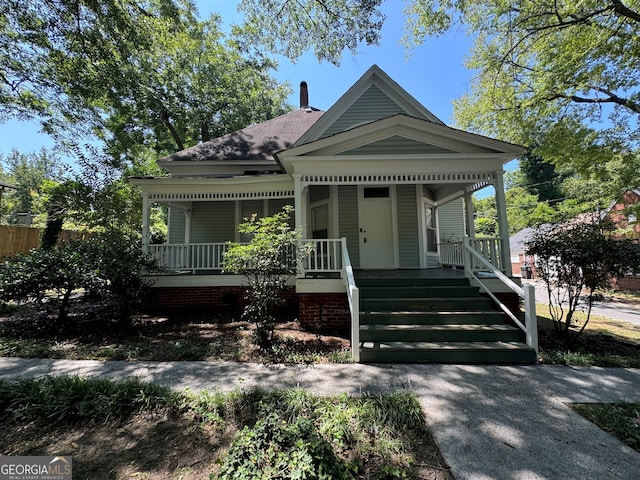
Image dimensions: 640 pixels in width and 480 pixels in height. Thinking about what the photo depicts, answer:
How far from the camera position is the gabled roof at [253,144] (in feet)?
34.2

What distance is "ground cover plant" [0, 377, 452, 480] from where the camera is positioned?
2125 millimetres

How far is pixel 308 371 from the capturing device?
13.2ft

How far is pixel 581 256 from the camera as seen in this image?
5.11m

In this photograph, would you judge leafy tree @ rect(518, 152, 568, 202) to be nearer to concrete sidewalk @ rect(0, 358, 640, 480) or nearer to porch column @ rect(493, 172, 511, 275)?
porch column @ rect(493, 172, 511, 275)

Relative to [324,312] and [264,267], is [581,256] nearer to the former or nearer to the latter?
[324,312]

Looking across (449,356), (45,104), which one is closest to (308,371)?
(449,356)

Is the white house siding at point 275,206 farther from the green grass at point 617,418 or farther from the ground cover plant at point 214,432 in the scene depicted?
the green grass at point 617,418

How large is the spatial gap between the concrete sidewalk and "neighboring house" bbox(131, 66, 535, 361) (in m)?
0.60

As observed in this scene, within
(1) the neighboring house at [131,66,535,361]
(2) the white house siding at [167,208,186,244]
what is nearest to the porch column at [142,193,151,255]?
(1) the neighboring house at [131,66,535,361]

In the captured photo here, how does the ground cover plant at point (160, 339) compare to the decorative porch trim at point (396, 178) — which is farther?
the decorative porch trim at point (396, 178)

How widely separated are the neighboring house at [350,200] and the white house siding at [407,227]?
0.03 m

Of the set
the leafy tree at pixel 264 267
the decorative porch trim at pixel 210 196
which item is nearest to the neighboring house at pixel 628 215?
the leafy tree at pixel 264 267

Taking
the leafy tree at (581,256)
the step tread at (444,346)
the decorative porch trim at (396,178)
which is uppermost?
the decorative porch trim at (396,178)

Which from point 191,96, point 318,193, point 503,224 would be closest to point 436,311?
point 503,224
